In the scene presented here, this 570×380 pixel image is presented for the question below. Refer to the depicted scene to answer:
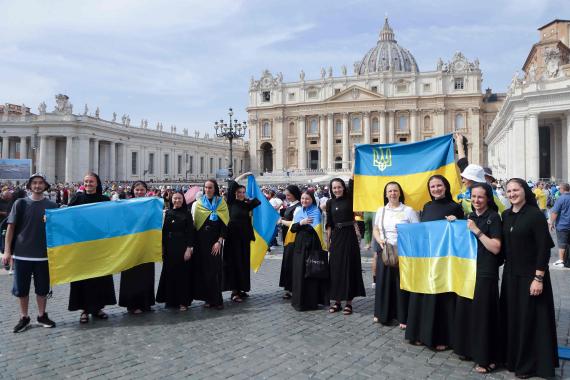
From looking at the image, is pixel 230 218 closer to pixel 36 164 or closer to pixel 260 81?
pixel 36 164

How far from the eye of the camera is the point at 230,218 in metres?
7.05

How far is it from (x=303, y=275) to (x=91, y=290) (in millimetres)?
2913

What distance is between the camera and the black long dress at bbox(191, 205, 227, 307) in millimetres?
6480

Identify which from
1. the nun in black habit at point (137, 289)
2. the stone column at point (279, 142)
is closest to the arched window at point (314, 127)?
the stone column at point (279, 142)

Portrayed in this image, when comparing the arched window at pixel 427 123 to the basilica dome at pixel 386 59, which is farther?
the basilica dome at pixel 386 59

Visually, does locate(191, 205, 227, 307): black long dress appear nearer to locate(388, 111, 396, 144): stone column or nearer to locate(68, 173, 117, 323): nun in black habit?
locate(68, 173, 117, 323): nun in black habit

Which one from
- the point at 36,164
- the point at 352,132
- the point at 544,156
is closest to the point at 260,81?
the point at 352,132

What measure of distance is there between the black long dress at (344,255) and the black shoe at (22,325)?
3987 millimetres

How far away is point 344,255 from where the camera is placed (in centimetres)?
614

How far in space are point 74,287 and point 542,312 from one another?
17.9 feet

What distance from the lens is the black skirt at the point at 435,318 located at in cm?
468

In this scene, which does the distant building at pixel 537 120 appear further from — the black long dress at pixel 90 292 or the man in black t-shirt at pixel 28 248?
the man in black t-shirt at pixel 28 248

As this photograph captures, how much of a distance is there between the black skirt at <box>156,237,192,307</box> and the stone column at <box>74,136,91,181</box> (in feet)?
149

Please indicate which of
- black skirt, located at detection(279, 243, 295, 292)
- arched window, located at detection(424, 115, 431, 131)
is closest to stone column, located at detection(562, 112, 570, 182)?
black skirt, located at detection(279, 243, 295, 292)
